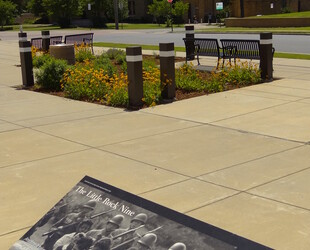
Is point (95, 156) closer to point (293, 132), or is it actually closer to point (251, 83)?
point (293, 132)

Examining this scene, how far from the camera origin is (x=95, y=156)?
8.20 metres

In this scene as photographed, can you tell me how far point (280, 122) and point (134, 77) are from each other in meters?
3.29

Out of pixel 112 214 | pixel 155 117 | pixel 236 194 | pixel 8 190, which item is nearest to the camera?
pixel 112 214

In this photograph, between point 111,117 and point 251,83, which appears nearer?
point 111,117

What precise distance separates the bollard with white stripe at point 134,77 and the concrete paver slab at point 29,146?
8.56 feet

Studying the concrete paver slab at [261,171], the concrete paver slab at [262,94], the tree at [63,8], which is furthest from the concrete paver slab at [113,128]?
the tree at [63,8]

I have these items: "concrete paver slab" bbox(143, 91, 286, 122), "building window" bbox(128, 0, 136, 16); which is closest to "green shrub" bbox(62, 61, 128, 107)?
"concrete paver slab" bbox(143, 91, 286, 122)

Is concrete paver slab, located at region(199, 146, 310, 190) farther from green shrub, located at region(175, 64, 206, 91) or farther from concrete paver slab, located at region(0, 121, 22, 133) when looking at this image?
green shrub, located at region(175, 64, 206, 91)

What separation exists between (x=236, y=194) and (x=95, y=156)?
2603 millimetres

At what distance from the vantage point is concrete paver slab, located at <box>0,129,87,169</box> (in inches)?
327

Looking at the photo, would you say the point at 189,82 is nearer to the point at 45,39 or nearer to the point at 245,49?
the point at 245,49

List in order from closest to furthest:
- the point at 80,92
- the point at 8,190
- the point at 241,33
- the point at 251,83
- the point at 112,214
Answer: the point at 112,214 < the point at 8,190 < the point at 80,92 < the point at 251,83 < the point at 241,33

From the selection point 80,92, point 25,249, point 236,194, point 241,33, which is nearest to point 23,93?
point 80,92

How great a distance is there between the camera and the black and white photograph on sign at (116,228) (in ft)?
10.8
